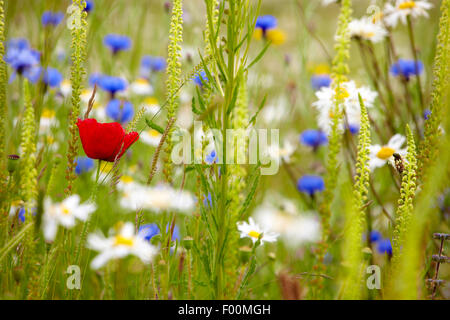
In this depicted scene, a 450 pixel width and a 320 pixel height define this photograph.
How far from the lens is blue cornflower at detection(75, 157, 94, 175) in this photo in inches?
36.9

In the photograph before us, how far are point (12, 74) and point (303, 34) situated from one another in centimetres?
75

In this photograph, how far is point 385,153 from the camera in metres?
0.72

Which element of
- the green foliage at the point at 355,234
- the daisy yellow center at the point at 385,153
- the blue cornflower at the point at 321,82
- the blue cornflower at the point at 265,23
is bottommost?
the green foliage at the point at 355,234

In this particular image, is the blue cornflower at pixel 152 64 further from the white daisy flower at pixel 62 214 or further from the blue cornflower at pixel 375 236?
the white daisy flower at pixel 62 214

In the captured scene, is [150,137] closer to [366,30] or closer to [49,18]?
[49,18]

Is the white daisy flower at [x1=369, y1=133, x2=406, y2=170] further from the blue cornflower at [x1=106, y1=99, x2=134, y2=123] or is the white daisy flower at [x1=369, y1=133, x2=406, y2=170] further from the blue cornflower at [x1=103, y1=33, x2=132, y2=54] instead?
the blue cornflower at [x1=103, y1=33, x2=132, y2=54]

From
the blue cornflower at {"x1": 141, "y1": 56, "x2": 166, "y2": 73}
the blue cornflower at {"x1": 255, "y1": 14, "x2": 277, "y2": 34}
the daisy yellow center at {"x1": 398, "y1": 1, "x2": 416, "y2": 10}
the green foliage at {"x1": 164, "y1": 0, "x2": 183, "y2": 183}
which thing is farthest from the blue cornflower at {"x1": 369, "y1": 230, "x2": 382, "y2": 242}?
the blue cornflower at {"x1": 141, "y1": 56, "x2": 166, "y2": 73}

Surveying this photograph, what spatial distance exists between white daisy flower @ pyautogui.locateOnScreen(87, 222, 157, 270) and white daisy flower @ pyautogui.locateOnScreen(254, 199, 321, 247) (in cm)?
39

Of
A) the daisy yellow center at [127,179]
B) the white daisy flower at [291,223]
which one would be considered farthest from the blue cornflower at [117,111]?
the white daisy flower at [291,223]

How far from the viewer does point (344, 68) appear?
560mm

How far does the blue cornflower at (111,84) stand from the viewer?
Result: 1.14 meters

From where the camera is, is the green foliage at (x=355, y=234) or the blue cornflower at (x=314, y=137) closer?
the green foliage at (x=355, y=234)
